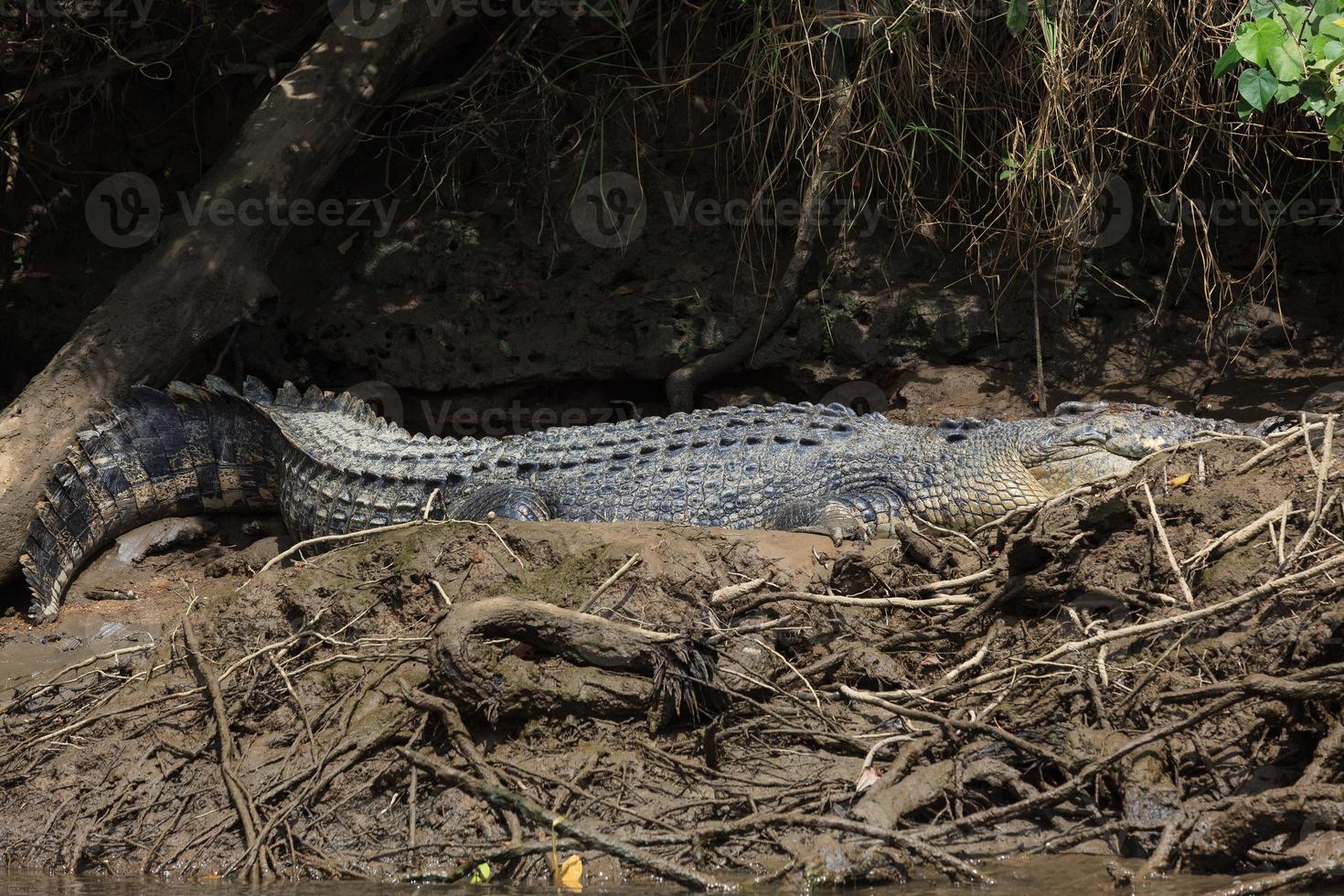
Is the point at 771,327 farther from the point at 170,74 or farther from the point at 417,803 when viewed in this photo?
the point at 417,803

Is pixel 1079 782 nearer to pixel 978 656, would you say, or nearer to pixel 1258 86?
pixel 978 656

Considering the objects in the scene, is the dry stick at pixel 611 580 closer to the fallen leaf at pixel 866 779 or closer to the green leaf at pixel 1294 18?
the fallen leaf at pixel 866 779

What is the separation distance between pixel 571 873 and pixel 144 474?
379 cm

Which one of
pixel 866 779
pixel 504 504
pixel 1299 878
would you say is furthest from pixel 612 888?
pixel 504 504

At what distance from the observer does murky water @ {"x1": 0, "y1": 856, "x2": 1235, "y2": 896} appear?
2.53 metres

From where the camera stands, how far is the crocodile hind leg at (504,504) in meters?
5.16

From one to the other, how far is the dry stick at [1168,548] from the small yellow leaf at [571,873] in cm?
170

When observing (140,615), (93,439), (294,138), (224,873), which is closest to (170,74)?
(294,138)

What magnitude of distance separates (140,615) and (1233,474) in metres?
4.18

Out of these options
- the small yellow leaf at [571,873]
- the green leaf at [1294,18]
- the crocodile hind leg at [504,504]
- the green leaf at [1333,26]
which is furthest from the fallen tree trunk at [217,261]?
the green leaf at [1333,26]

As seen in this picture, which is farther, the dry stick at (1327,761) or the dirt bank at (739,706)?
the dirt bank at (739,706)

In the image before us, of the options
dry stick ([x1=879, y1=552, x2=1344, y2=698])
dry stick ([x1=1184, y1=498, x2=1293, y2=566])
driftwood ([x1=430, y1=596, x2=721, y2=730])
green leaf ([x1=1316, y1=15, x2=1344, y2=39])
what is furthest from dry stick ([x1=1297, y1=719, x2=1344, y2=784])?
green leaf ([x1=1316, y1=15, x2=1344, y2=39])

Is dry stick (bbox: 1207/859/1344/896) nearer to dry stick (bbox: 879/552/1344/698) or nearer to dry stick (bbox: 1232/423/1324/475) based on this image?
dry stick (bbox: 879/552/1344/698)

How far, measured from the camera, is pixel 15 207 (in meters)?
6.93
